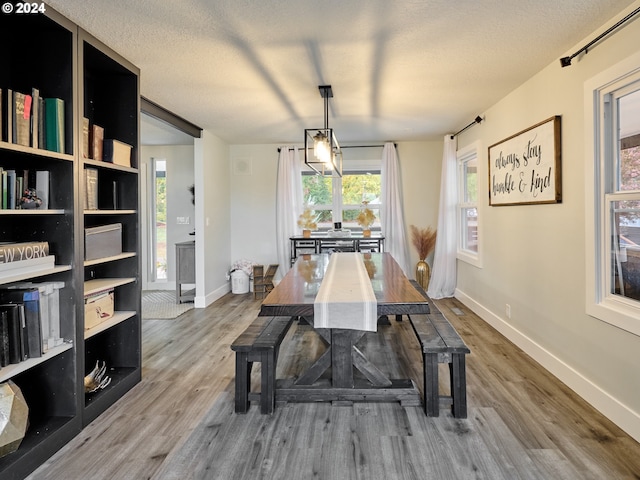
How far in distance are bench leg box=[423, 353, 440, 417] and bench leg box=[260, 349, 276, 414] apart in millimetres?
909

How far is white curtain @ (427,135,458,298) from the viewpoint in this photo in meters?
5.21

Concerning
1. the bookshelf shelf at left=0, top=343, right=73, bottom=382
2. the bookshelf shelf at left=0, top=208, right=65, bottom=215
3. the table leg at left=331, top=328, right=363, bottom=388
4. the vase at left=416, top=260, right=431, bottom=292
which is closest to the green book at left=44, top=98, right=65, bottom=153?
the bookshelf shelf at left=0, top=208, right=65, bottom=215

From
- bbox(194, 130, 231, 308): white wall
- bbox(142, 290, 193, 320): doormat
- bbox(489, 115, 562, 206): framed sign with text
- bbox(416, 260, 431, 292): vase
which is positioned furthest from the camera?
bbox(416, 260, 431, 292): vase

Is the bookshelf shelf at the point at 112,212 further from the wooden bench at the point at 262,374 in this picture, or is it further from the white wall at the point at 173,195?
the white wall at the point at 173,195

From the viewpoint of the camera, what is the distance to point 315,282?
2.62 metres

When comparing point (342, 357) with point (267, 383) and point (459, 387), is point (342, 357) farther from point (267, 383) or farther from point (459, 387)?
point (459, 387)

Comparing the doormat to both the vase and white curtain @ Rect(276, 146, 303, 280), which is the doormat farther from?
the vase

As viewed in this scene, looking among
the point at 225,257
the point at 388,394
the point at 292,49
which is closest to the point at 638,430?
the point at 388,394

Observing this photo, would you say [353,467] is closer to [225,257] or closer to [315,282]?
[315,282]

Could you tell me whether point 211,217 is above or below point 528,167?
below

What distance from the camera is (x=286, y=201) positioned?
579 cm

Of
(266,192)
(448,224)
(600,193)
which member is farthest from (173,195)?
(600,193)

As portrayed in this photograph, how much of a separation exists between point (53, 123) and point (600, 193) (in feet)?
10.4

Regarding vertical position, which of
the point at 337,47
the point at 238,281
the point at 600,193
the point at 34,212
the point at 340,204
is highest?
the point at 337,47
